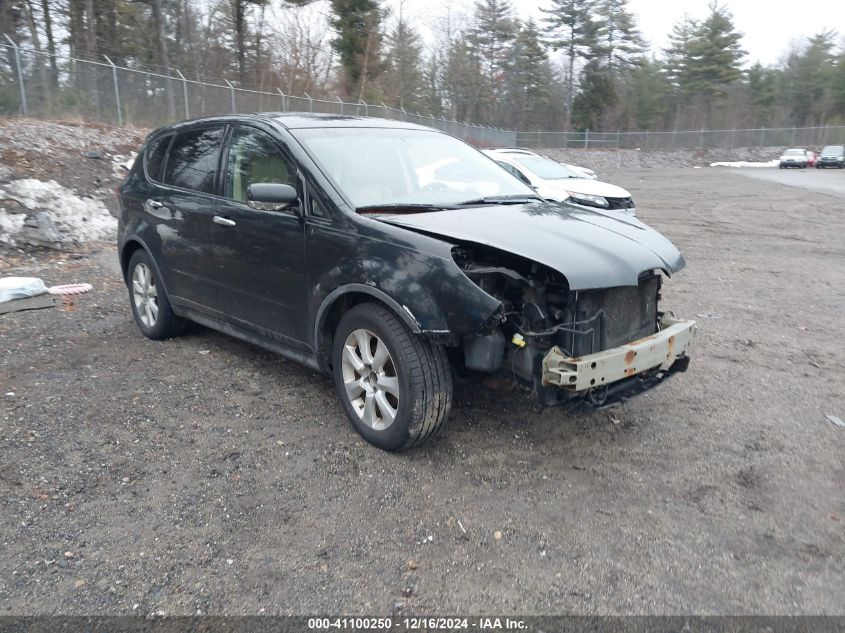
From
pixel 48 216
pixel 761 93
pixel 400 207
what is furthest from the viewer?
pixel 761 93

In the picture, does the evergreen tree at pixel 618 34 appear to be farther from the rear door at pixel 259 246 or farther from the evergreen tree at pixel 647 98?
the rear door at pixel 259 246

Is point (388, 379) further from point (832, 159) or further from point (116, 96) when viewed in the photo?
point (832, 159)

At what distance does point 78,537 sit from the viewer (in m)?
3.18

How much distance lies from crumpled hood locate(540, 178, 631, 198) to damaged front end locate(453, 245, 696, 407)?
794cm

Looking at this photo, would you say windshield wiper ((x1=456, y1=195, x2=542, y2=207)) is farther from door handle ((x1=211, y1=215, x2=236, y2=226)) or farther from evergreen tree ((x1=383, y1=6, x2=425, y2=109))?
evergreen tree ((x1=383, y1=6, x2=425, y2=109))

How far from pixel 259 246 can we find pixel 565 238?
203 cm

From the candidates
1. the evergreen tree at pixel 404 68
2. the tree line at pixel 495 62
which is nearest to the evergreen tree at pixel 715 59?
the tree line at pixel 495 62

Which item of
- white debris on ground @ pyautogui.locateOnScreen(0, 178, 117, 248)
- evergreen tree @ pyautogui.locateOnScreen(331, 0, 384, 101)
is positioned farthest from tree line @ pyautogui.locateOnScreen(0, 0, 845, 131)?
white debris on ground @ pyautogui.locateOnScreen(0, 178, 117, 248)

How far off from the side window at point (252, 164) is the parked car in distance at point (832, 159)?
160 ft

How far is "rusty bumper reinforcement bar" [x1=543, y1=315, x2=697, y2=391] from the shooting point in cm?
349

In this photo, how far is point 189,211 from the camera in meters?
5.25

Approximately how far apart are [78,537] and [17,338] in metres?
3.65

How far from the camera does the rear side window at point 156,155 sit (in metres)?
5.82

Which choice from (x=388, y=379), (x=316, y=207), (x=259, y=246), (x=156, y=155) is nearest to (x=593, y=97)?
(x=156, y=155)
